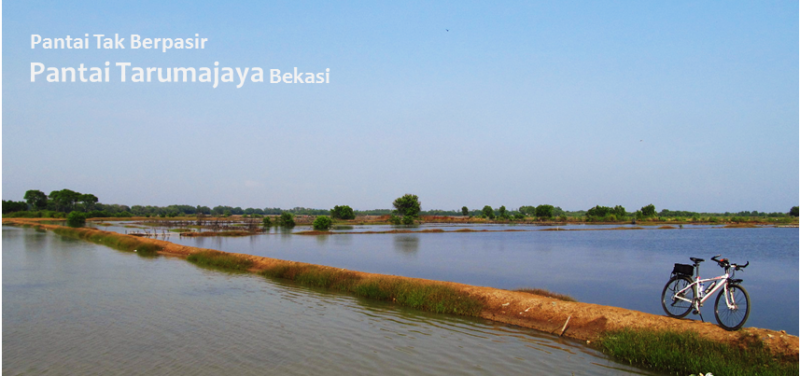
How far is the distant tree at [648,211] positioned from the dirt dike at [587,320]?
408ft

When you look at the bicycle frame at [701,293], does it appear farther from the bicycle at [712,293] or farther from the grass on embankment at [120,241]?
the grass on embankment at [120,241]

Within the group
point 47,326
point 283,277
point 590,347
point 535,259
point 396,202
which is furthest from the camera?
point 396,202

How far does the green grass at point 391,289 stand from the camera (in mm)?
13039

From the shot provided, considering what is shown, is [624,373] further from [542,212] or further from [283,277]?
[542,212]

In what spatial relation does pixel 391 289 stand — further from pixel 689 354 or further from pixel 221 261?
pixel 221 261

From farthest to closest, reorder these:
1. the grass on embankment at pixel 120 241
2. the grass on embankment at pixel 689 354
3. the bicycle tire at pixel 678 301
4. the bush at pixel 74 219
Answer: the bush at pixel 74 219, the grass on embankment at pixel 120 241, the bicycle tire at pixel 678 301, the grass on embankment at pixel 689 354

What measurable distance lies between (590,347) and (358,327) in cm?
520

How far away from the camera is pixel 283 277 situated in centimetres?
1973

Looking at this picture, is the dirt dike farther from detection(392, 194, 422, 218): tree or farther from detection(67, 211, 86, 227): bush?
detection(392, 194, 422, 218): tree

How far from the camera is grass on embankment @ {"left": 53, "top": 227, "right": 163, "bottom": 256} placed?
31250 millimetres

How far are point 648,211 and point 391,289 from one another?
418 ft

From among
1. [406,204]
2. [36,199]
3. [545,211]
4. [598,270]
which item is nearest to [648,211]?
[545,211]

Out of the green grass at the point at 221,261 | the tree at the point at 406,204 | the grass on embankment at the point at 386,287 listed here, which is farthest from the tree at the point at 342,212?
the grass on embankment at the point at 386,287

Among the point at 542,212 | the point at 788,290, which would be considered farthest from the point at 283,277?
the point at 542,212
